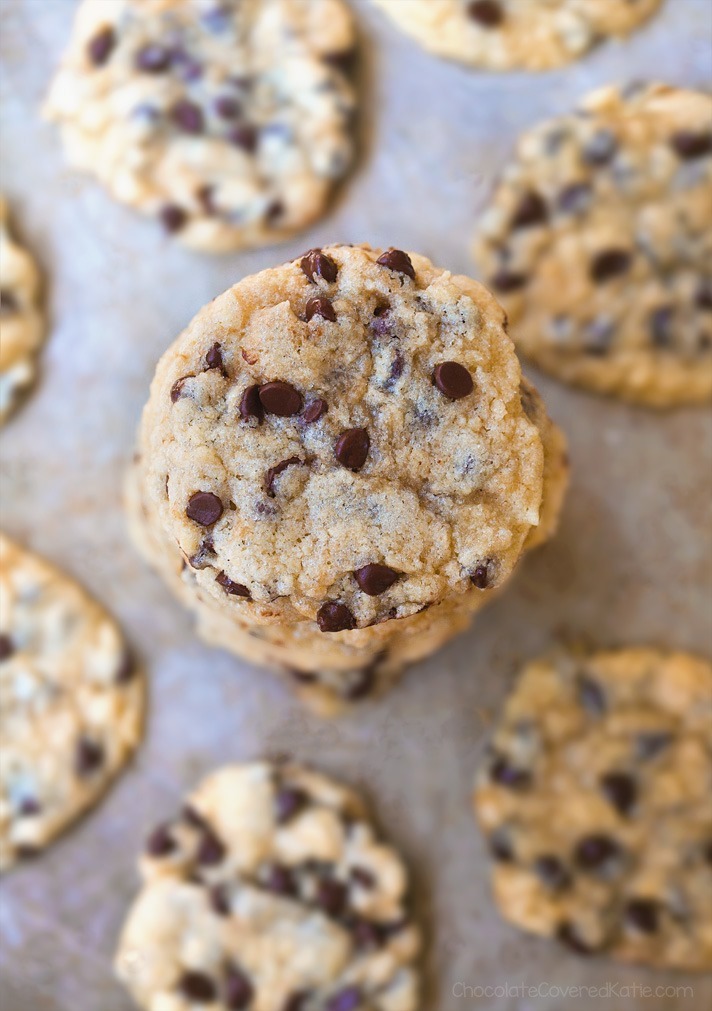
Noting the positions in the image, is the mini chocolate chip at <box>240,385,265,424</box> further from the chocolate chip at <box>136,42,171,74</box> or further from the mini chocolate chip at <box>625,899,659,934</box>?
the mini chocolate chip at <box>625,899,659,934</box>

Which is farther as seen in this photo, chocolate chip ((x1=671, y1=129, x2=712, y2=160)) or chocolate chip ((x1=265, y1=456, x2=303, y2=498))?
chocolate chip ((x1=671, y1=129, x2=712, y2=160))

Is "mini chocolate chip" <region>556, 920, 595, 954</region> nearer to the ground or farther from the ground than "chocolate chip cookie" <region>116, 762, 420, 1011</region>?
nearer to the ground

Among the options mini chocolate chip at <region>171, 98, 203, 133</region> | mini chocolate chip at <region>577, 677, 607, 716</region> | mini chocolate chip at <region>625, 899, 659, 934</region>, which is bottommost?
mini chocolate chip at <region>625, 899, 659, 934</region>

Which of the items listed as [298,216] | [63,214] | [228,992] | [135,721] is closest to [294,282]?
[298,216]

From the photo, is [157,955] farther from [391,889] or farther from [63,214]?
[63,214]

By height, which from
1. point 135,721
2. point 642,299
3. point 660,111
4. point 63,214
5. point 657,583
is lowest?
point 657,583

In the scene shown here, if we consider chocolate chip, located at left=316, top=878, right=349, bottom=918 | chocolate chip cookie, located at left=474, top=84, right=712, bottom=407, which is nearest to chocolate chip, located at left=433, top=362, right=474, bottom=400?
chocolate chip cookie, located at left=474, top=84, right=712, bottom=407

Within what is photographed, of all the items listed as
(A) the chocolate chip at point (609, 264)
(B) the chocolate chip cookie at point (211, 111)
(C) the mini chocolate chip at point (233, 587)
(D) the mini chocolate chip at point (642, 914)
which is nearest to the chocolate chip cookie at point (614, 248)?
(A) the chocolate chip at point (609, 264)
